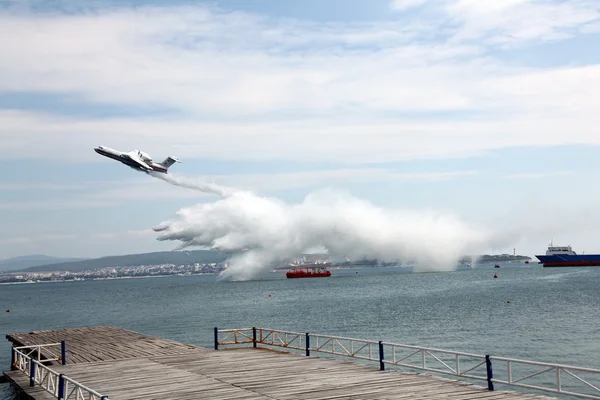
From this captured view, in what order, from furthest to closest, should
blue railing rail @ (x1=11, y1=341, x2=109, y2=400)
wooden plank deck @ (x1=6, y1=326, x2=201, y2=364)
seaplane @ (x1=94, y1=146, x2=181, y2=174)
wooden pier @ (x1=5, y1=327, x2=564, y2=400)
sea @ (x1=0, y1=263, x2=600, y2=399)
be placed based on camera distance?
seaplane @ (x1=94, y1=146, x2=181, y2=174) → sea @ (x1=0, y1=263, x2=600, y2=399) → wooden plank deck @ (x1=6, y1=326, x2=201, y2=364) → wooden pier @ (x1=5, y1=327, x2=564, y2=400) → blue railing rail @ (x1=11, y1=341, x2=109, y2=400)

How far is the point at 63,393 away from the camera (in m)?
25.5

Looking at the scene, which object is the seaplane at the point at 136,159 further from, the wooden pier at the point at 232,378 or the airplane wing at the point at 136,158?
the wooden pier at the point at 232,378

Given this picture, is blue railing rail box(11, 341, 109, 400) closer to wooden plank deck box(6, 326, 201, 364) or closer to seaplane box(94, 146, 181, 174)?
wooden plank deck box(6, 326, 201, 364)

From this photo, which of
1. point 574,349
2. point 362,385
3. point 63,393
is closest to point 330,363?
point 362,385

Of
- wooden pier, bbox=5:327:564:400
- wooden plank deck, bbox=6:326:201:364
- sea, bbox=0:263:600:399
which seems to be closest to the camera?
wooden pier, bbox=5:327:564:400

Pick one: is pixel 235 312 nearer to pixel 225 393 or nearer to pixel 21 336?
pixel 21 336

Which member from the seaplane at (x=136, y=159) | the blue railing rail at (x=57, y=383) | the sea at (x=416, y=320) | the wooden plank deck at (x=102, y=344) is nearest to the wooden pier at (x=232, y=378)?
the wooden plank deck at (x=102, y=344)

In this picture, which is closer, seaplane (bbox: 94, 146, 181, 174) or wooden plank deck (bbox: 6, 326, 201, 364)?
wooden plank deck (bbox: 6, 326, 201, 364)

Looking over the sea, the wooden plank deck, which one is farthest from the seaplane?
the wooden plank deck

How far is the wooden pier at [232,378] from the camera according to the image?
24031mm

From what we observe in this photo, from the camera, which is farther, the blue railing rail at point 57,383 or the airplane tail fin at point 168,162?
the airplane tail fin at point 168,162

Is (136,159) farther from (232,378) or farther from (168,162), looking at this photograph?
(232,378)

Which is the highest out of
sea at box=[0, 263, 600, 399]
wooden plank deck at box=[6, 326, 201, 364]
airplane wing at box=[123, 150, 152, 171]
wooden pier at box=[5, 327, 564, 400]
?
airplane wing at box=[123, 150, 152, 171]

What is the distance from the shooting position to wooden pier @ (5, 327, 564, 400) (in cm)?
2403
